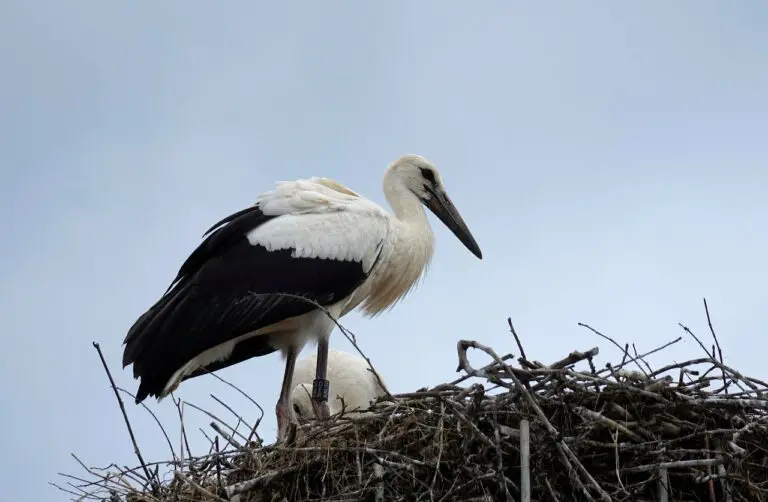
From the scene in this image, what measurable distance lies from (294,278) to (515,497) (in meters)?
2.30

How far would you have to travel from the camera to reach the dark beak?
27.8ft

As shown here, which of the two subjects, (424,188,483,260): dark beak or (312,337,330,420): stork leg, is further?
(424,188,483,260): dark beak

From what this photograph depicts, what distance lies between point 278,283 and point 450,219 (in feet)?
4.76

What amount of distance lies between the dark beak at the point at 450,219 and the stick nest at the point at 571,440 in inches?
105

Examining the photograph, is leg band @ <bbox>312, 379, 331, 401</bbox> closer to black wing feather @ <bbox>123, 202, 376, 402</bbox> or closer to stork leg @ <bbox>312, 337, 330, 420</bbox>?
stork leg @ <bbox>312, 337, 330, 420</bbox>

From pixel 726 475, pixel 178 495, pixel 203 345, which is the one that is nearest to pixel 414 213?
pixel 203 345

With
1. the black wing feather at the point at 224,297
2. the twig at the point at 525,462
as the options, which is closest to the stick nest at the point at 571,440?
the twig at the point at 525,462

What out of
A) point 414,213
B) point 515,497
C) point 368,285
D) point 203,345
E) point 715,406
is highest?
point 414,213

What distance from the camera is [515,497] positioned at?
558 cm

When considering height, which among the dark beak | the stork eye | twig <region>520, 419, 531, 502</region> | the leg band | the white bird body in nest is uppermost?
the stork eye

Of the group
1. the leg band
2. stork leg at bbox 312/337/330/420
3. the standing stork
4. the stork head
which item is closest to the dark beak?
the stork head

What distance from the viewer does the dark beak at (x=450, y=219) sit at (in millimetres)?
8469

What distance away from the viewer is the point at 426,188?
27.7ft

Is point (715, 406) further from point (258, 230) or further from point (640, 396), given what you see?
point (258, 230)
